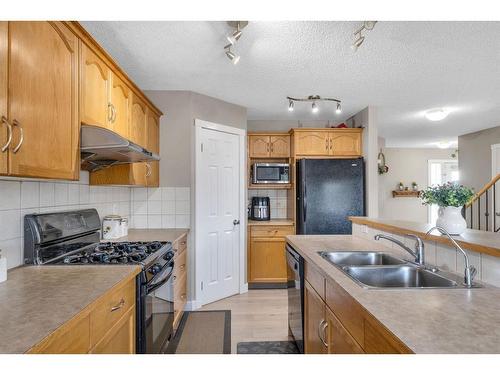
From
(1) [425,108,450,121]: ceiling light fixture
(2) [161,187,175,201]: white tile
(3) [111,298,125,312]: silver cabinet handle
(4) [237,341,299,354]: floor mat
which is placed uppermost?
(1) [425,108,450,121]: ceiling light fixture

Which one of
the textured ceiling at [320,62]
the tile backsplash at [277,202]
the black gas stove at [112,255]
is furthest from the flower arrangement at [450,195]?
the tile backsplash at [277,202]

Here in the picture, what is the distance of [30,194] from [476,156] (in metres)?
6.98

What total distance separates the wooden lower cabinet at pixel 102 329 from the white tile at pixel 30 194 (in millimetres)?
731

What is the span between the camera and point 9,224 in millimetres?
1614

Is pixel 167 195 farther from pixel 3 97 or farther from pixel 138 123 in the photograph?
pixel 3 97

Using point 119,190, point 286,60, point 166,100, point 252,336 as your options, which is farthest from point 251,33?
point 252,336

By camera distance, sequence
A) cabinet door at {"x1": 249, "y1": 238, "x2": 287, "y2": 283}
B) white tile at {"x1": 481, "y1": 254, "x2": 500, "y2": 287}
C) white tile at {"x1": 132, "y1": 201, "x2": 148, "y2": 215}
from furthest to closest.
→ cabinet door at {"x1": 249, "y1": 238, "x2": 287, "y2": 283}, white tile at {"x1": 132, "y1": 201, "x2": 148, "y2": 215}, white tile at {"x1": 481, "y1": 254, "x2": 500, "y2": 287}

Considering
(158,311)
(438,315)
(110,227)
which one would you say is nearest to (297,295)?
(158,311)

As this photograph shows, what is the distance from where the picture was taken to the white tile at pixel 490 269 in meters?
1.27

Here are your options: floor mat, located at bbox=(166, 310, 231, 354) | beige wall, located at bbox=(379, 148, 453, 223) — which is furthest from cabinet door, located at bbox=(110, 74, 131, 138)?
beige wall, located at bbox=(379, 148, 453, 223)

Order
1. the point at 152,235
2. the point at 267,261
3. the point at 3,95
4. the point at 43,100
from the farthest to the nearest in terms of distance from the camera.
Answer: the point at 267,261 → the point at 152,235 → the point at 43,100 → the point at 3,95

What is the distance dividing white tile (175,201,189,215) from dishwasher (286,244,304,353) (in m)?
1.34

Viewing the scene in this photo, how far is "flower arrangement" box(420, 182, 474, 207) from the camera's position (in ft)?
5.33

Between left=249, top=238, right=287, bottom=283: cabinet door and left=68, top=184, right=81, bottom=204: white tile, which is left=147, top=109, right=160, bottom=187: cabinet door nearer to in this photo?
left=68, top=184, right=81, bottom=204: white tile
